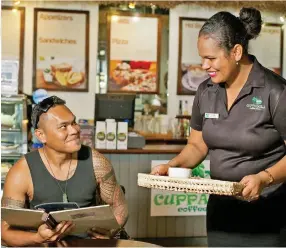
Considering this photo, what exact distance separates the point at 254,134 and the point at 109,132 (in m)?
2.96

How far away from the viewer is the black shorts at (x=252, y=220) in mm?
2301

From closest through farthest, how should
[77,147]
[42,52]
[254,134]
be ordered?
[254,134]
[77,147]
[42,52]

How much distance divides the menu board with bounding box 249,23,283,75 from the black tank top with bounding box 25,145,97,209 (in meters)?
5.40

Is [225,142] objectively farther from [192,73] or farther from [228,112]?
[192,73]

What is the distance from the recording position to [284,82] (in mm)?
2248

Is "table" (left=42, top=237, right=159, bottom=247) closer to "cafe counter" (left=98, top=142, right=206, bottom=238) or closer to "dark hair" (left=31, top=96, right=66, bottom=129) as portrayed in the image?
"dark hair" (left=31, top=96, right=66, bottom=129)

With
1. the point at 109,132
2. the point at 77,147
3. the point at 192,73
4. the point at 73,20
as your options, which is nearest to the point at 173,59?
the point at 192,73

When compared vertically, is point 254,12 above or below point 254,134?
above

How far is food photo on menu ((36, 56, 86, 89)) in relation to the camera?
22.6 ft

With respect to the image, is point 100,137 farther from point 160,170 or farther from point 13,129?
point 160,170

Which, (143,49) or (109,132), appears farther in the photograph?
(143,49)

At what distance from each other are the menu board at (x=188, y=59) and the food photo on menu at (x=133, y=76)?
364 mm

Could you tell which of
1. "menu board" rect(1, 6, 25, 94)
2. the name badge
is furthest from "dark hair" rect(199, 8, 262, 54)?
"menu board" rect(1, 6, 25, 94)

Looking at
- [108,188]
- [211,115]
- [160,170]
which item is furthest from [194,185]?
[108,188]
